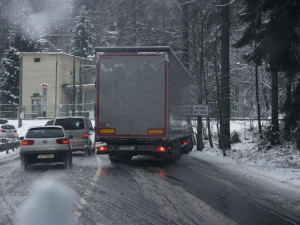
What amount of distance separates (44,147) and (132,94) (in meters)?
3.44

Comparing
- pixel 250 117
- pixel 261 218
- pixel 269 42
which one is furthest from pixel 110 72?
pixel 250 117

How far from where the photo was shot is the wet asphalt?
6.62 metres

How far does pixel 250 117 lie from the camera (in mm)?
29469

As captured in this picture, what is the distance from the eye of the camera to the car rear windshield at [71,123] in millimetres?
19859

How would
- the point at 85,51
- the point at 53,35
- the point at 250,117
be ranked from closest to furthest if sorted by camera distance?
the point at 250,117 → the point at 85,51 → the point at 53,35

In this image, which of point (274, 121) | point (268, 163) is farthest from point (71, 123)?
point (274, 121)

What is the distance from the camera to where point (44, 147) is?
1397cm

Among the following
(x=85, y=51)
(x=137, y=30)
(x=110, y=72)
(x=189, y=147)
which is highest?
(x=85, y=51)

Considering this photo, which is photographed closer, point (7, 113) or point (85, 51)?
point (7, 113)

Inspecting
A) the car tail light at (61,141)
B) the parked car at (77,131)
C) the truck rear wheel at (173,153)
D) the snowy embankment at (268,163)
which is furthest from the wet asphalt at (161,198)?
the parked car at (77,131)

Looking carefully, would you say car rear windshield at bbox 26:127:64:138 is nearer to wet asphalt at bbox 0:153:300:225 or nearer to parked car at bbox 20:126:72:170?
parked car at bbox 20:126:72:170

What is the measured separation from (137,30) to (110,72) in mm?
12502

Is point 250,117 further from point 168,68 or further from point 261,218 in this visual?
point 261,218

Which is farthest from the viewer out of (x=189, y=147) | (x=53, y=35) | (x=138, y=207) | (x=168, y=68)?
(x=53, y=35)
